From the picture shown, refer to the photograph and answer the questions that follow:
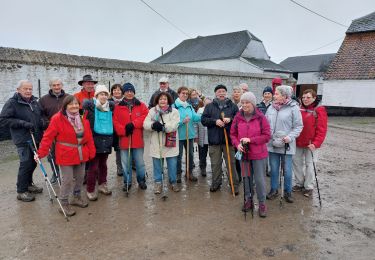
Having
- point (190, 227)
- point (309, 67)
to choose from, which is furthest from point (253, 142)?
point (309, 67)

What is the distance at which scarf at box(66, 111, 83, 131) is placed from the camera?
419 centimetres

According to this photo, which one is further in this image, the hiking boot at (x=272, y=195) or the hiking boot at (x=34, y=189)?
the hiking boot at (x=34, y=189)

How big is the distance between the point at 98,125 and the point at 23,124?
42.1 inches

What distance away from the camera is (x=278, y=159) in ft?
15.8

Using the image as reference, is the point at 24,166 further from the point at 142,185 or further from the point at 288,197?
the point at 288,197

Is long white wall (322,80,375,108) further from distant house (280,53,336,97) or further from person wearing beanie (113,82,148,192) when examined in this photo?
distant house (280,53,336,97)

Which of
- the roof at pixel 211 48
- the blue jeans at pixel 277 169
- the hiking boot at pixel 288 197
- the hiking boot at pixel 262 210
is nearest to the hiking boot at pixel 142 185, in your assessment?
the hiking boot at pixel 262 210

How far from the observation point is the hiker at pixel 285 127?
4.61 metres

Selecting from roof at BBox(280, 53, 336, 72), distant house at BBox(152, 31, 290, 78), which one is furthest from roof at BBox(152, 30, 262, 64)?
roof at BBox(280, 53, 336, 72)

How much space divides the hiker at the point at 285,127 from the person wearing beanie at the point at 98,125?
254cm

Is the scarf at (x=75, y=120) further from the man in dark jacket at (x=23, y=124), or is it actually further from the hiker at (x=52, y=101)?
the hiker at (x=52, y=101)

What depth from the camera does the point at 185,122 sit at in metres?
5.55

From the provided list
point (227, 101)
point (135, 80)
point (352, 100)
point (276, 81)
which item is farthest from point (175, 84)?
point (352, 100)

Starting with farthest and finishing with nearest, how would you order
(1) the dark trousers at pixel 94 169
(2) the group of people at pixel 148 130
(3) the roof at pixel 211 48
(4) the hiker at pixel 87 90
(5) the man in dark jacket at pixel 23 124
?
1. (3) the roof at pixel 211 48
2. (4) the hiker at pixel 87 90
3. (1) the dark trousers at pixel 94 169
4. (5) the man in dark jacket at pixel 23 124
5. (2) the group of people at pixel 148 130
